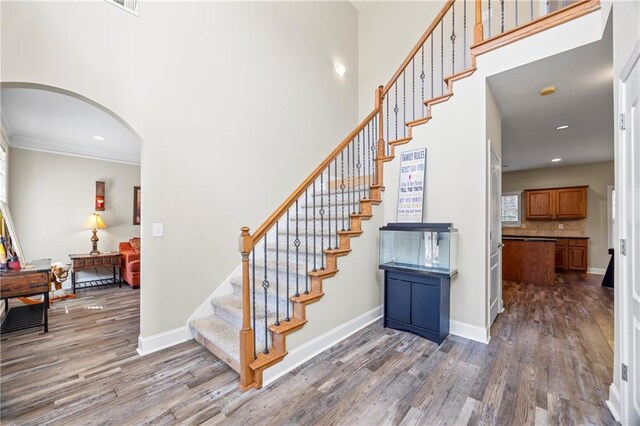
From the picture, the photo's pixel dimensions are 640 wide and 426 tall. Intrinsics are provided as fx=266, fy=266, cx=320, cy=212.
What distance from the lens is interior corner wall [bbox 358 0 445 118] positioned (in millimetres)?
4586

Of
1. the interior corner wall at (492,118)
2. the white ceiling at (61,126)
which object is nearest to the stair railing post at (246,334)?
the white ceiling at (61,126)

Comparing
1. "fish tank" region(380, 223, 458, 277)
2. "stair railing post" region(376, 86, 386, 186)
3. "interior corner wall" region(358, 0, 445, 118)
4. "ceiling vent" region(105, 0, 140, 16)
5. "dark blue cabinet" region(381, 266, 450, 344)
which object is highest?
"interior corner wall" region(358, 0, 445, 118)

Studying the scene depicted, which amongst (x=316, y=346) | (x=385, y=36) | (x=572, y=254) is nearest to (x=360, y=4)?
(x=385, y=36)

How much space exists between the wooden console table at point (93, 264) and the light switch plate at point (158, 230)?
3.56 m

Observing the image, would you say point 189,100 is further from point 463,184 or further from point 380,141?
point 463,184

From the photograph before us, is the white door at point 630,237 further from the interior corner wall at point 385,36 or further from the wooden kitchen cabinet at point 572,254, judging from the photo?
the wooden kitchen cabinet at point 572,254

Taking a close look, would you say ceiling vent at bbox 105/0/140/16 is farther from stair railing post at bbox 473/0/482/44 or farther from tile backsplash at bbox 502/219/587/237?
tile backsplash at bbox 502/219/587/237

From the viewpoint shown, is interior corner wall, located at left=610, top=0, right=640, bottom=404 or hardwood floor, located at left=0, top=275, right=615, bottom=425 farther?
hardwood floor, located at left=0, top=275, right=615, bottom=425

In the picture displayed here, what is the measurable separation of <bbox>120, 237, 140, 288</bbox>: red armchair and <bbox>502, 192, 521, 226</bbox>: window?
9.13 metres

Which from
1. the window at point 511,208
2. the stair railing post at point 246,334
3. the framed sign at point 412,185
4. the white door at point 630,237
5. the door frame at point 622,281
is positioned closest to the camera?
the white door at point 630,237

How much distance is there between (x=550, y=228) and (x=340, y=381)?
788 centimetres

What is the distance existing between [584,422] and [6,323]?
554 centimetres

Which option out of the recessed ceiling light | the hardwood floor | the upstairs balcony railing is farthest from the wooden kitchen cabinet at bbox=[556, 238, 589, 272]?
the recessed ceiling light

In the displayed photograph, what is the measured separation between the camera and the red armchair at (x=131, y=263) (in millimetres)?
4887
